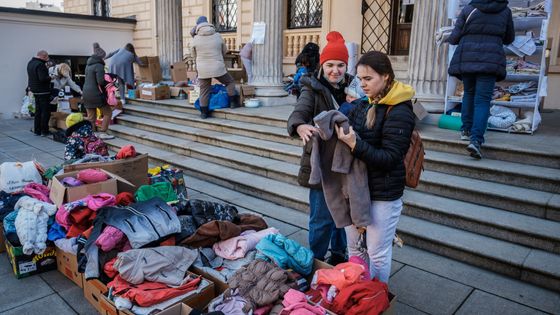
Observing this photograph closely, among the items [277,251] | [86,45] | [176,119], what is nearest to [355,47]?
[176,119]

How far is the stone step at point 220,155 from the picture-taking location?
5.84m

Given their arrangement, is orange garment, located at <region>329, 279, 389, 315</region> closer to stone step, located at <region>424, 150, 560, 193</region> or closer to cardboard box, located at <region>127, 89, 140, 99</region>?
stone step, located at <region>424, 150, 560, 193</region>

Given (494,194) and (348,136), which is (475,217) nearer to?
(494,194)

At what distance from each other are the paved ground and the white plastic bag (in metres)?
0.89

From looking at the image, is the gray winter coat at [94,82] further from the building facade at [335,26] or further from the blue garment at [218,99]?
the building facade at [335,26]

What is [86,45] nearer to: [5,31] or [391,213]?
[5,31]

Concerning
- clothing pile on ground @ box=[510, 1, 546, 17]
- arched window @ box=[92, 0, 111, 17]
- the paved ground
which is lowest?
the paved ground

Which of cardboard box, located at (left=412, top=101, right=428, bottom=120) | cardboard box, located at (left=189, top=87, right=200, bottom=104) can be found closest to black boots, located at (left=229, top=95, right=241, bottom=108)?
cardboard box, located at (left=189, top=87, right=200, bottom=104)

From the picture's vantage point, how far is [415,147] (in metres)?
2.54

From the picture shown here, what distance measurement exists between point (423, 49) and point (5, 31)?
12333 mm

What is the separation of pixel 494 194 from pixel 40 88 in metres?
9.65

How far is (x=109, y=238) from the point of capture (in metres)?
3.17

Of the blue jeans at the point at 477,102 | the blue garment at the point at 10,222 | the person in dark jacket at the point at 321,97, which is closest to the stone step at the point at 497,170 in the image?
the blue jeans at the point at 477,102

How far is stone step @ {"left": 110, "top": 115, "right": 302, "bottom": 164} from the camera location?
20.6 ft
